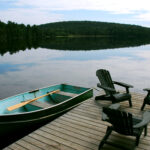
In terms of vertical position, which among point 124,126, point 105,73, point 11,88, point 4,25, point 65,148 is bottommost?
point 11,88

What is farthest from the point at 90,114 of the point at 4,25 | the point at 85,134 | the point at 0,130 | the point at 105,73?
the point at 4,25

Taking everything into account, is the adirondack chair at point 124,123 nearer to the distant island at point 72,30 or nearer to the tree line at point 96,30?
the distant island at point 72,30

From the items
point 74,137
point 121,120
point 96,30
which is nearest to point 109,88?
point 74,137

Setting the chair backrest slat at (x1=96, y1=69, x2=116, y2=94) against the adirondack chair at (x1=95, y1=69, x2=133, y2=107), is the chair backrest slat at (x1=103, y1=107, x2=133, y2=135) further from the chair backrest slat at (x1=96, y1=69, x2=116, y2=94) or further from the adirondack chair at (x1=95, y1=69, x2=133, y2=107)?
the chair backrest slat at (x1=96, y1=69, x2=116, y2=94)

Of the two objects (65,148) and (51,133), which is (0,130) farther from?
(65,148)

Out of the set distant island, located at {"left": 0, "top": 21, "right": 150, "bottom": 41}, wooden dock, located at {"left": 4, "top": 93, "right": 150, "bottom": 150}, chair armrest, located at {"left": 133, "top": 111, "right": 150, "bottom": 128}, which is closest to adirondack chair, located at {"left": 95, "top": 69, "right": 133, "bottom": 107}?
wooden dock, located at {"left": 4, "top": 93, "right": 150, "bottom": 150}

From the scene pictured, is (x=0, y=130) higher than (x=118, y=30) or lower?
lower

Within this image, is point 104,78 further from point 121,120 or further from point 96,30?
point 96,30

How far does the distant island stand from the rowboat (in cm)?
5892

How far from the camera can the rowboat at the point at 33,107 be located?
205 inches

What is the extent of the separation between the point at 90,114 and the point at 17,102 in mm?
2580

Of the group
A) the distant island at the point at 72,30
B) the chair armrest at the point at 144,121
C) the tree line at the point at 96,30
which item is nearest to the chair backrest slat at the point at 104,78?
the chair armrest at the point at 144,121

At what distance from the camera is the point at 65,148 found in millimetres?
3578

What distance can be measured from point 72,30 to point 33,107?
332ft
